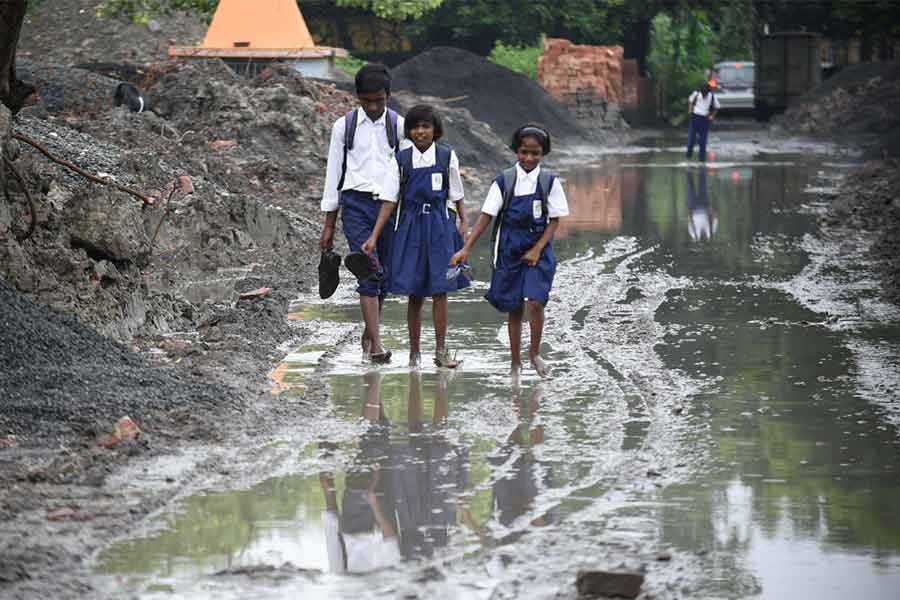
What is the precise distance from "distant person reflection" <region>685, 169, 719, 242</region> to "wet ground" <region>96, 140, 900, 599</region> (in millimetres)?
4477

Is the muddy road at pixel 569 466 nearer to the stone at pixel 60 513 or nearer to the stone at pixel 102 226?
the stone at pixel 60 513

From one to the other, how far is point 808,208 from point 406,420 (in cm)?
1364

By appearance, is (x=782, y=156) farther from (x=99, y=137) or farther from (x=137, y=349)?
(x=137, y=349)

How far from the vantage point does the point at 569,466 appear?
23.4ft

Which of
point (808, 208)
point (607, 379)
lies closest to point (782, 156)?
point (808, 208)

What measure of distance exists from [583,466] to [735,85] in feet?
153

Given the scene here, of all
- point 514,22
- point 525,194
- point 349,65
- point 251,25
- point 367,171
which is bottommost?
point 525,194

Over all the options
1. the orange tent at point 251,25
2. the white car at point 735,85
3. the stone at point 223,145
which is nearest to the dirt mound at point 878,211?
the stone at point 223,145

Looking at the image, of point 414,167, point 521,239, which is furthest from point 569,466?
point 414,167

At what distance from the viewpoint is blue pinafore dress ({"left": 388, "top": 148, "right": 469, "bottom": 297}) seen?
9516 millimetres

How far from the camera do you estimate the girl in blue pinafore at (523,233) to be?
30.1 feet

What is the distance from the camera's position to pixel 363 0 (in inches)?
1241

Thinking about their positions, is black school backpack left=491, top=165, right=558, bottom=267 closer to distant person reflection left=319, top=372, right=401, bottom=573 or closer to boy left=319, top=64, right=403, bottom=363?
boy left=319, top=64, right=403, bottom=363

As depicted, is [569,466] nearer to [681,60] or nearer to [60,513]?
[60,513]
